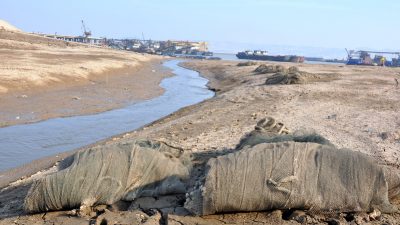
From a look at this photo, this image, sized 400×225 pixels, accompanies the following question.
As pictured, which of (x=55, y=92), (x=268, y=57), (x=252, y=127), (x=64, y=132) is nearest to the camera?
(x=252, y=127)

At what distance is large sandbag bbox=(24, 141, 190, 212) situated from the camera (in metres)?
6.17

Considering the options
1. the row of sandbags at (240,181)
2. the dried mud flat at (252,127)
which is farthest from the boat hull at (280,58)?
the row of sandbags at (240,181)

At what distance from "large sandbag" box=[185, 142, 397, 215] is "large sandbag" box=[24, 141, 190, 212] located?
774 millimetres

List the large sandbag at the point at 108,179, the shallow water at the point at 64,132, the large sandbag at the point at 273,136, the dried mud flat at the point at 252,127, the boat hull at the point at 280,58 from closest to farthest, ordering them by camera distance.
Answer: the dried mud flat at the point at 252,127, the large sandbag at the point at 108,179, the large sandbag at the point at 273,136, the shallow water at the point at 64,132, the boat hull at the point at 280,58

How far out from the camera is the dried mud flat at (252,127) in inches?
231

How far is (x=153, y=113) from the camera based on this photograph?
20.5 metres

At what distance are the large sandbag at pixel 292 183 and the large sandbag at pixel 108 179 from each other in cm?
77

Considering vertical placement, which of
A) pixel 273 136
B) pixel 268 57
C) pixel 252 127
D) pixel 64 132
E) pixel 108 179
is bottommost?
pixel 268 57

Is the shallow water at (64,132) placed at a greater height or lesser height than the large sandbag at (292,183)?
lesser

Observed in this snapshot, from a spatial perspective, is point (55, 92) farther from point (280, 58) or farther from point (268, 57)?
point (268, 57)

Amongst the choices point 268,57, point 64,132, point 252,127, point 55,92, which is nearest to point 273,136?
point 252,127

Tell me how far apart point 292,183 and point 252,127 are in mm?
Result: 6204

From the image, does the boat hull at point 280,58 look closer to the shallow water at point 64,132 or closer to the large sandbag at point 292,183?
the shallow water at point 64,132

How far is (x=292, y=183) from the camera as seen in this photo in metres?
5.84
